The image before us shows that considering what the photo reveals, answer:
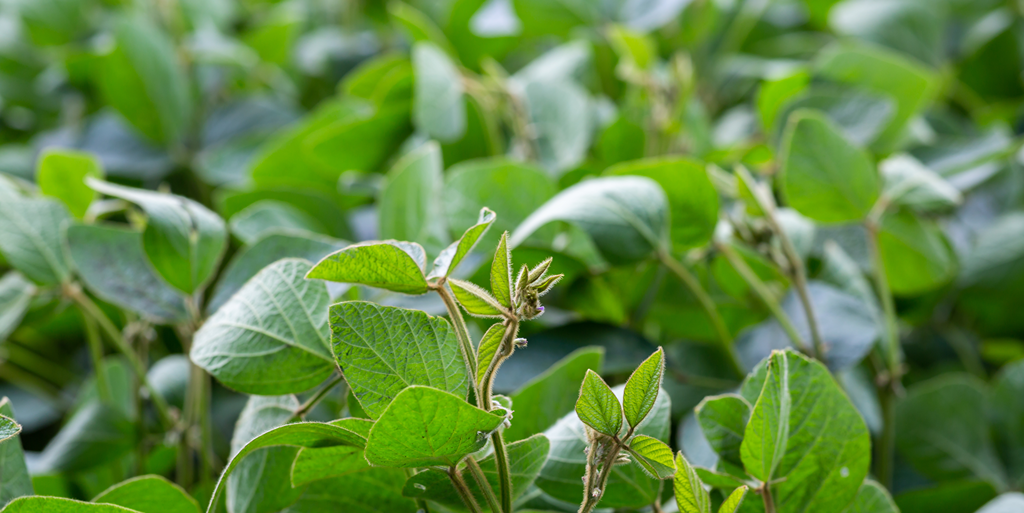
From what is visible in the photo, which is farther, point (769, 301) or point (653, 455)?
point (769, 301)

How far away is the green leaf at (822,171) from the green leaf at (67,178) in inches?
15.7

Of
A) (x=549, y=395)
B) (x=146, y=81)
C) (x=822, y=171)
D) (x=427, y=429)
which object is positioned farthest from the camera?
(x=146, y=81)

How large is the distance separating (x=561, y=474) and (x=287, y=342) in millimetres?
116

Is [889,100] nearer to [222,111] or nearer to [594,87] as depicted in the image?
[594,87]

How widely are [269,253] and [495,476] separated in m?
0.16

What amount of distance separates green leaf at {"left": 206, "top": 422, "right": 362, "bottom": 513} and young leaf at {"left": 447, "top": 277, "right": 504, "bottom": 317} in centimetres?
5

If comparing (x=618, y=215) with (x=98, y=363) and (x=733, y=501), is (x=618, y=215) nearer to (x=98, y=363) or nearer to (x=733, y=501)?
(x=733, y=501)

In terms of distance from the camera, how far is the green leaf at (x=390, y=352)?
236 mm

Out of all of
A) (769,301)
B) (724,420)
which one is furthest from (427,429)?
(769,301)

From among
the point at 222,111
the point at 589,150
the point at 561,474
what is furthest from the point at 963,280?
Answer: the point at 222,111

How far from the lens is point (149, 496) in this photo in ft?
1.03

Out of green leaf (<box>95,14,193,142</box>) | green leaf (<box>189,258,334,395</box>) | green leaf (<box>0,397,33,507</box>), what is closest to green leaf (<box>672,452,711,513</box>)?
green leaf (<box>189,258,334,395</box>)

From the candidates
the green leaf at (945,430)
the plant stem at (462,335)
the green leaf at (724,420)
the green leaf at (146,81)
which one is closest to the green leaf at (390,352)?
the plant stem at (462,335)

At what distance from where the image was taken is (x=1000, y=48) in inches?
29.3
